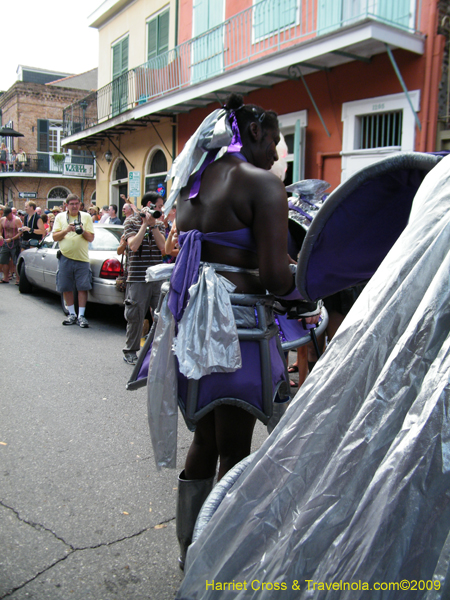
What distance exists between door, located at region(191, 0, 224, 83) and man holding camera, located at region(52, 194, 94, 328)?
6545 millimetres

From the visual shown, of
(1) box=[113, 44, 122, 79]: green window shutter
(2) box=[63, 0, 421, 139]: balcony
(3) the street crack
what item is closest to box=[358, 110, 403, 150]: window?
(2) box=[63, 0, 421, 139]: balcony

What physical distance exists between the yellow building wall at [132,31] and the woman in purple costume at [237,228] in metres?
14.5

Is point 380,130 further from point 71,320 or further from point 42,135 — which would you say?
point 42,135

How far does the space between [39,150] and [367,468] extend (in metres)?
37.3

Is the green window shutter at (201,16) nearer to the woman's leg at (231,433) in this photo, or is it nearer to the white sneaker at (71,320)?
the white sneaker at (71,320)

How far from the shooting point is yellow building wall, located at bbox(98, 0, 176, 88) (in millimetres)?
15336

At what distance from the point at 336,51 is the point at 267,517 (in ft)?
31.0

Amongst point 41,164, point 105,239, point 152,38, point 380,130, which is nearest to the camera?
point 105,239

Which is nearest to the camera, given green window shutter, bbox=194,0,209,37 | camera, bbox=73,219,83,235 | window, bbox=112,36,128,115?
camera, bbox=73,219,83,235

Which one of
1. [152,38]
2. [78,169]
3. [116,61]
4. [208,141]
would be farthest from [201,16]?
[208,141]

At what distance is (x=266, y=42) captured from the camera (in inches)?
447

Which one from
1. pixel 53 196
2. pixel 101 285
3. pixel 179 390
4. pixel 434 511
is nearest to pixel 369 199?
pixel 434 511

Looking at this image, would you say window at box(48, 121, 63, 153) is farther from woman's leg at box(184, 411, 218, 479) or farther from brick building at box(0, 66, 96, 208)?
woman's leg at box(184, 411, 218, 479)

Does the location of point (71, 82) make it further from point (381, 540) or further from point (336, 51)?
point (381, 540)
